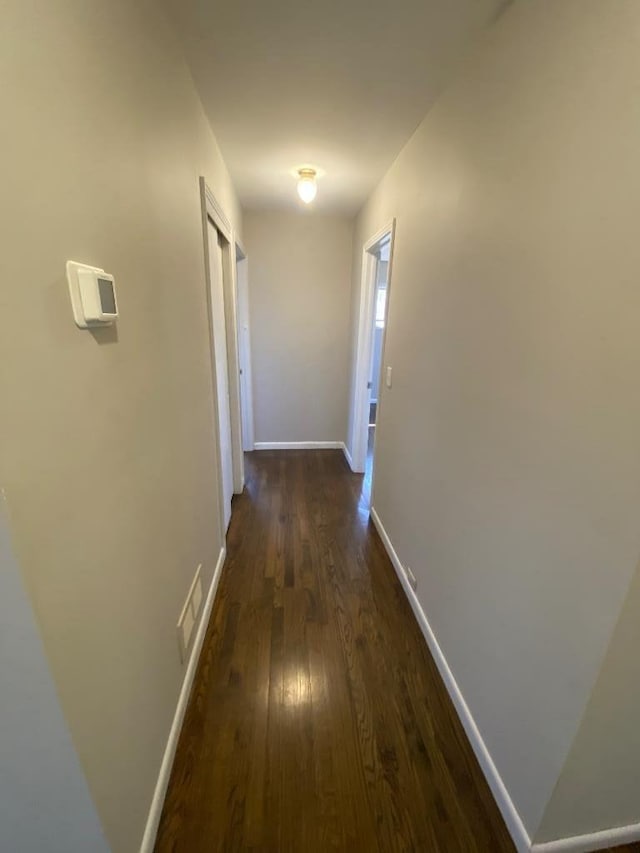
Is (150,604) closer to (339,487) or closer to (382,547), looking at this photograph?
(382,547)

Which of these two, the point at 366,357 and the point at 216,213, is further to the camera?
the point at 366,357

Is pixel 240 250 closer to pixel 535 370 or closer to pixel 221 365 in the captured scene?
pixel 221 365

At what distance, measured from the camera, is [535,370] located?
951 mm

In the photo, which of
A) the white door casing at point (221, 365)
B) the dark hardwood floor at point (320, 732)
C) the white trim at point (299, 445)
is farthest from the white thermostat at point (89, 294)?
the white trim at point (299, 445)

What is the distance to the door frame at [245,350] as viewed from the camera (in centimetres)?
331

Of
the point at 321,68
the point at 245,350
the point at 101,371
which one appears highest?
the point at 321,68

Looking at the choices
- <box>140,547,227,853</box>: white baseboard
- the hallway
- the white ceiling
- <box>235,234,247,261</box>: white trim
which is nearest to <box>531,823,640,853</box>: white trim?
the hallway

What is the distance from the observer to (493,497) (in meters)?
1.15

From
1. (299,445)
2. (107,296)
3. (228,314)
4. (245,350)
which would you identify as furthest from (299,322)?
(107,296)

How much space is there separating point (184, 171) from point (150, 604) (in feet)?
4.97

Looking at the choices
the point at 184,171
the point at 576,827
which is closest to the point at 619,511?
the point at 576,827

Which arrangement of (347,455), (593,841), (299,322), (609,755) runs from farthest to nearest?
(347,455) → (299,322) → (593,841) → (609,755)

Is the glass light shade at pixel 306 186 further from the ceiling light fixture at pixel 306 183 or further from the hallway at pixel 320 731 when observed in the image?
the hallway at pixel 320 731

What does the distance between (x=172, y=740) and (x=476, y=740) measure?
1045 mm
